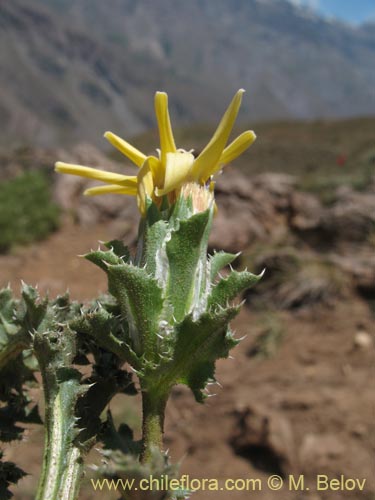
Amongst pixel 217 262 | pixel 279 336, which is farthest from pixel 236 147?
pixel 279 336

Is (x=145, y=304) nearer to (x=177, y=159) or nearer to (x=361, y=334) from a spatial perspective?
(x=177, y=159)

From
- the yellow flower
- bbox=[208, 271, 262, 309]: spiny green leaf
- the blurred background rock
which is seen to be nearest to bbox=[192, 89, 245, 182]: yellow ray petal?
the yellow flower

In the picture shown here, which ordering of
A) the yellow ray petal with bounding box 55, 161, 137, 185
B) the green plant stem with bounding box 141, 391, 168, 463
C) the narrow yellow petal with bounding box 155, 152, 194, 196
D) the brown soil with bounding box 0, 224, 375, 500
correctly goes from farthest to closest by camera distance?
the brown soil with bounding box 0, 224, 375, 500, the yellow ray petal with bounding box 55, 161, 137, 185, the narrow yellow petal with bounding box 155, 152, 194, 196, the green plant stem with bounding box 141, 391, 168, 463

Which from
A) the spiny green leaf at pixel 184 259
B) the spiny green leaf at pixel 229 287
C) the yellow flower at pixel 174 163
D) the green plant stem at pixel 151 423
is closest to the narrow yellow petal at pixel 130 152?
the yellow flower at pixel 174 163

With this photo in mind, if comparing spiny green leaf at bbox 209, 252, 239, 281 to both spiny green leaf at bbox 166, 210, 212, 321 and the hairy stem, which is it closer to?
spiny green leaf at bbox 166, 210, 212, 321

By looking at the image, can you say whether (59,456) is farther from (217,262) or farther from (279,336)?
(279,336)

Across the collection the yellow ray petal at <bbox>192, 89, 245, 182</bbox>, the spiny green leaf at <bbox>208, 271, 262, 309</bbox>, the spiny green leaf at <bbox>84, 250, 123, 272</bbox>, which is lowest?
the spiny green leaf at <bbox>208, 271, 262, 309</bbox>
